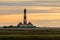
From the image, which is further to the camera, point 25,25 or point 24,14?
point 24,14

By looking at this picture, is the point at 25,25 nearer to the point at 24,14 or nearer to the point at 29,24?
the point at 29,24

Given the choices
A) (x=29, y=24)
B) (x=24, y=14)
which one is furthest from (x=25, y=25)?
(x=24, y=14)

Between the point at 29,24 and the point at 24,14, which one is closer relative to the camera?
the point at 29,24
